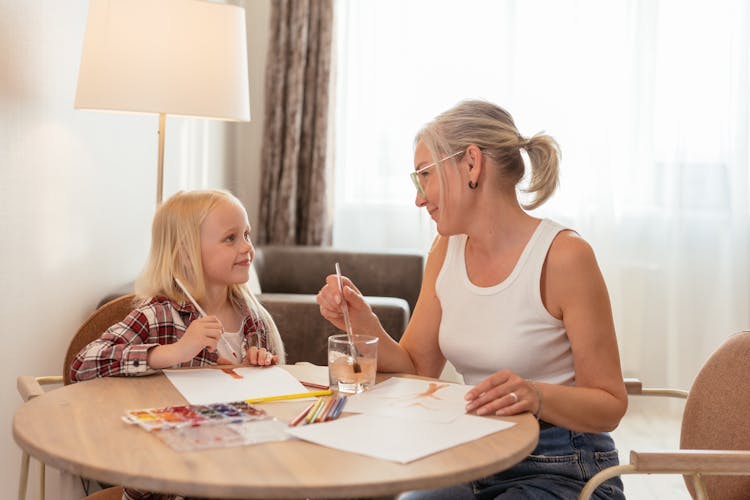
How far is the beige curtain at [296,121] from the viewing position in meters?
4.50

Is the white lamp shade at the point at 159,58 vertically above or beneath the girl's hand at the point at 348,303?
above

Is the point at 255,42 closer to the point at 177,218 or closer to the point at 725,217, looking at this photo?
the point at 725,217

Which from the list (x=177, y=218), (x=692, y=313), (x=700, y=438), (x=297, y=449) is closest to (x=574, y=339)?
(x=700, y=438)

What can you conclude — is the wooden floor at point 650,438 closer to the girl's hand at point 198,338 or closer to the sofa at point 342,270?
the sofa at point 342,270

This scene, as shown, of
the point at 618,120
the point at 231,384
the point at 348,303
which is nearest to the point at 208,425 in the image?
the point at 231,384

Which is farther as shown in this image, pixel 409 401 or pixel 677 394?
pixel 677 394

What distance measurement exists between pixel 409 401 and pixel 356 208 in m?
3.35

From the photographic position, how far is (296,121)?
4512 millimetres

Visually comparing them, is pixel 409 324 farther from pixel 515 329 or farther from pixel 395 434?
pixel 395 434

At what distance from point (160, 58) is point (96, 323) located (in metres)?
0.77

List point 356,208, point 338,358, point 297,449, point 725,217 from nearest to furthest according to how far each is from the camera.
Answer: point 297,449 → point 338,358 → point 725,217 → point 356,208

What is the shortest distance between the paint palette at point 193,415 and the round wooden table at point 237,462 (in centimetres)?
2

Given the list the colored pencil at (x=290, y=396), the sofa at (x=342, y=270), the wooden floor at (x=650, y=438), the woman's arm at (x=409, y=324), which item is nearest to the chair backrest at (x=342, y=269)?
the sofa at (x=342, y=270)

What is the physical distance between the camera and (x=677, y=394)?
6.29ft
